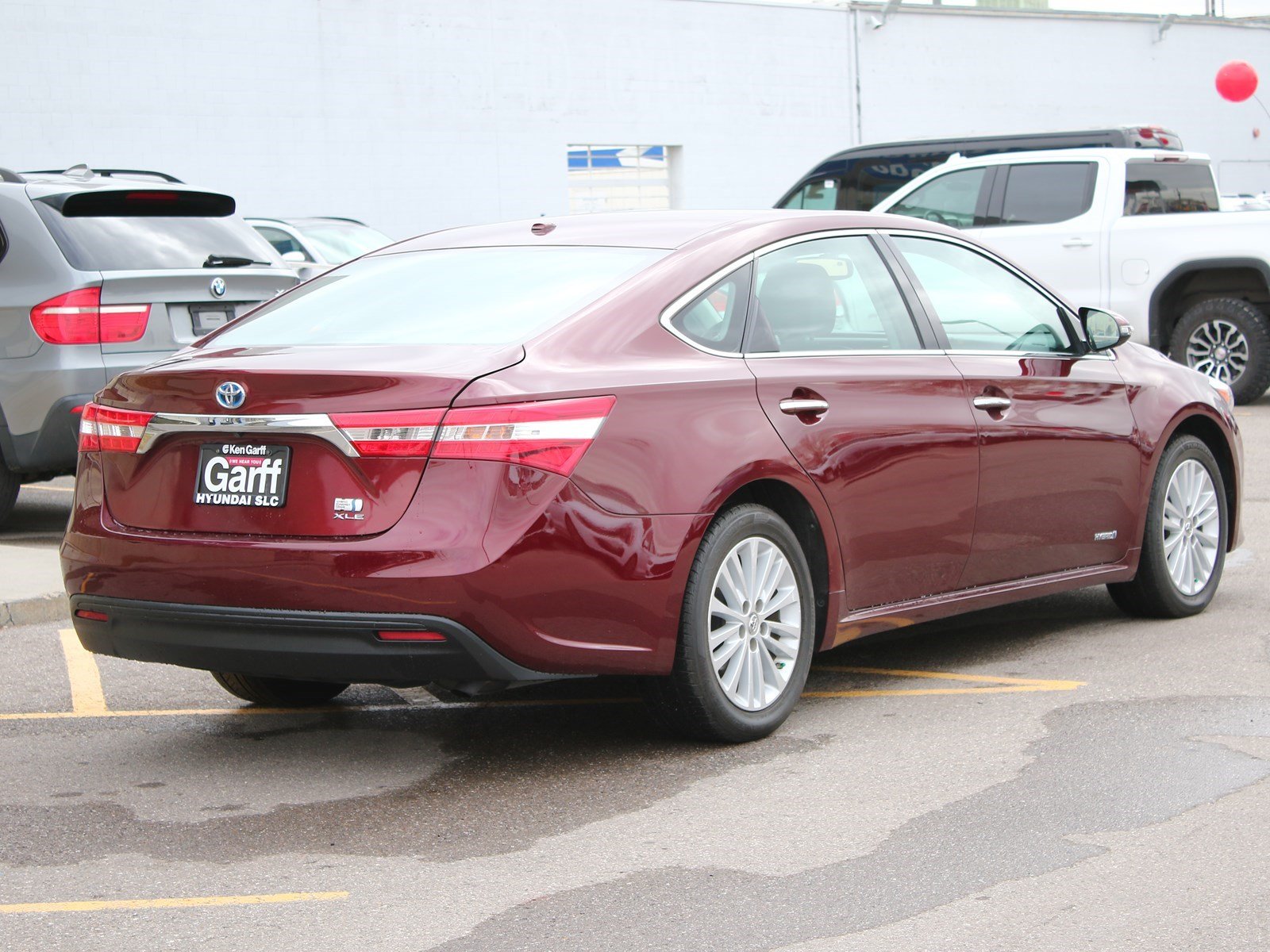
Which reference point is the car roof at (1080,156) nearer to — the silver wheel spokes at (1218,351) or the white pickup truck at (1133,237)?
the white pickup truck at (1133,237)

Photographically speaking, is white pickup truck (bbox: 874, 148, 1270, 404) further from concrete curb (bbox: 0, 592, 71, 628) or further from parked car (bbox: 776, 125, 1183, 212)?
concrete curb (bbox: 0, 592, 71, 628)

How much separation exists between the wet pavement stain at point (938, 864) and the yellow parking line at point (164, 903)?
462 millimetres

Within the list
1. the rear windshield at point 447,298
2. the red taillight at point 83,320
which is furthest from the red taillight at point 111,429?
the red taillight at point 83,320

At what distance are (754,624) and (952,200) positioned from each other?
10.9m

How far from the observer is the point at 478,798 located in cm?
466

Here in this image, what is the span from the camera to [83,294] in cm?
862

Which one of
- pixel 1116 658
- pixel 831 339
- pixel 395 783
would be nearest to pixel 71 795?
pixel 395 783

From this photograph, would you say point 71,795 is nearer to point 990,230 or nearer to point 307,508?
point 307,508

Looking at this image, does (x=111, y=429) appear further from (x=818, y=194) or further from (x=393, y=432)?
(x=818, y=194)

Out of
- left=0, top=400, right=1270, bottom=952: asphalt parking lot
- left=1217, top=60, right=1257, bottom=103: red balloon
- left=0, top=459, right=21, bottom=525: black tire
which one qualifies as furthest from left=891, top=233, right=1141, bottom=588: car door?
left=1217, top=60, right=1257, bottom=103: red balloon

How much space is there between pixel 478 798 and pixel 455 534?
0.74 meters

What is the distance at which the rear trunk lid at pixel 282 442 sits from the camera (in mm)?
4504

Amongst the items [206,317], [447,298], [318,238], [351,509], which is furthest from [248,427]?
[318,238]

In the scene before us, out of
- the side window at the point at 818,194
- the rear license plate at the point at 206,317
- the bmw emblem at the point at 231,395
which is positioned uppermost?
the side window at the point at 818,194
